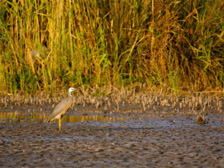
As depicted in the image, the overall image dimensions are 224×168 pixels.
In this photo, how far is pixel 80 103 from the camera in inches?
271

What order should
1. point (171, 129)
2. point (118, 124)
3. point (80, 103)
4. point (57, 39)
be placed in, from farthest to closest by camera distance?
1. point (57, 39)
2. point (80, 103)
3. point (118, 124)
4. point (171, 129)

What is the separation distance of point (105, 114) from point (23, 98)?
1694 millimetres

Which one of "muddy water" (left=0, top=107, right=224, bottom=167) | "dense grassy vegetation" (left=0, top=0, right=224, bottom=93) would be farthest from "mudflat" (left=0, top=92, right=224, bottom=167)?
"dense grassy vegetation" (left=0, top=0, right=224, bottom=93)

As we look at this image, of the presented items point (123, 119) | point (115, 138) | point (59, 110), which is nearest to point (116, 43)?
point (123, 119)

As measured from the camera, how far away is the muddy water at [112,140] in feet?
11.3

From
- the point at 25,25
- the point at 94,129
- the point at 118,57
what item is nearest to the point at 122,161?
the point at 94,129

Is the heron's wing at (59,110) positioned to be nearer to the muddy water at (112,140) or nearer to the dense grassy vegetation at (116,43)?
the muddy water at (112,140)

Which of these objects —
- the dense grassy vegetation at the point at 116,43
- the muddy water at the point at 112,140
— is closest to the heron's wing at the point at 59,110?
the muddy water at the point at 112,140

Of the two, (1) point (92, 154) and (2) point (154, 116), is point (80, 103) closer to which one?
(2) point (154, 116)

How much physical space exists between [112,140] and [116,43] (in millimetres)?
3840

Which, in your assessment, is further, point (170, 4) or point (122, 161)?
point (170, 4)

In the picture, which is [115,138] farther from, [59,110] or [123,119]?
[123,119]

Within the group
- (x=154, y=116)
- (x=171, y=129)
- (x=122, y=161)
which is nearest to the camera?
(x=122, y=161)

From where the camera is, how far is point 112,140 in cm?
429
